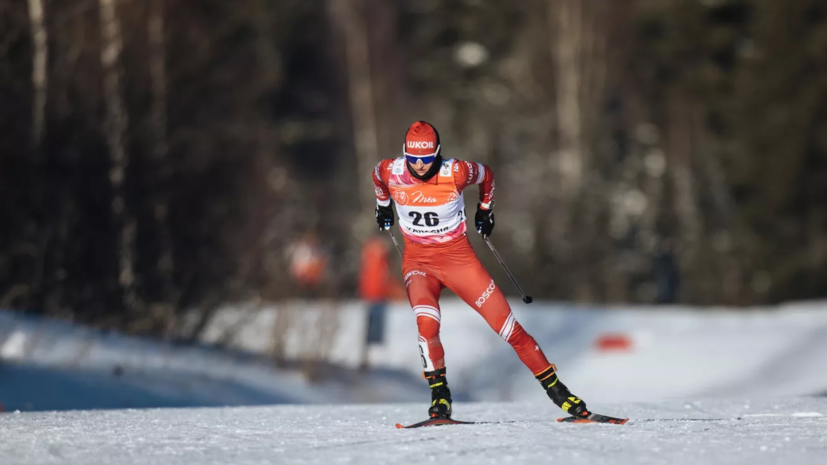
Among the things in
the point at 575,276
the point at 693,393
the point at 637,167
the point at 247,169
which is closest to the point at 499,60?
the point at 637,167

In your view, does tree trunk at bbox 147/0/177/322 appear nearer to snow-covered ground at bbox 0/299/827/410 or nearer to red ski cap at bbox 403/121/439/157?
snow-covered ground at bbox 0/299/827/410

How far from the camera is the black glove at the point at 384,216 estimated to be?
880 cm

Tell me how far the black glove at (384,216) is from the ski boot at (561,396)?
159cm

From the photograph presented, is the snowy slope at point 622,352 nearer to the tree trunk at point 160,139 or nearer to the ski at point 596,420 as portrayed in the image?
the tree trunk at point 160,139

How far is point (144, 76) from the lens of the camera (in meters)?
17.5

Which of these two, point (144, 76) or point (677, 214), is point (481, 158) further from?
point (144, 76)

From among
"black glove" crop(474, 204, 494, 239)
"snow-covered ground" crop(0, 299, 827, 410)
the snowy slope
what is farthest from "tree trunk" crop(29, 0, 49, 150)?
"black glove" crop(474, 204, 494, 239)

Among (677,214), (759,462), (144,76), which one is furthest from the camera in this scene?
(677,214)

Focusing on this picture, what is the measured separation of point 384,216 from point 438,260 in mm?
626

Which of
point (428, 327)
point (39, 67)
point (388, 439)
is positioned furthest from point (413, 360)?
point (388, 439)

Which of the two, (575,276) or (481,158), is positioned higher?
(481,158)

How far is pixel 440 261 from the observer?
839 centimetres

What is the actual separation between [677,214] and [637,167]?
310 centimetres

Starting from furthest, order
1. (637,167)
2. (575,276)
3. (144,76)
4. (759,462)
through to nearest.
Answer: (637,167) → (575,276) → (144,76) → (759,462)
